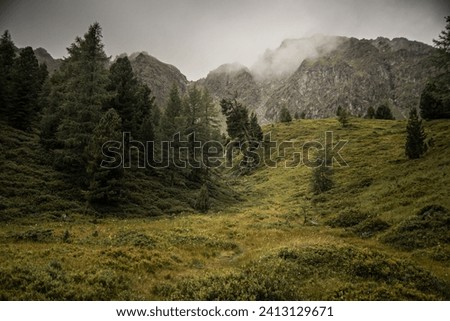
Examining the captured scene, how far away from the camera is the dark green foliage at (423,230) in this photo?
15.6 meters

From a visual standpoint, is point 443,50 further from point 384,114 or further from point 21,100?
point 384,114

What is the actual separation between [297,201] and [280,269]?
2518 cm

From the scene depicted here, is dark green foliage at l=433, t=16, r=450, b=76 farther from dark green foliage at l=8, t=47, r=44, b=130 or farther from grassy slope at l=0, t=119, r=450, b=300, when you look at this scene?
dark green foliage at l=8, t=47, r=44, b=130

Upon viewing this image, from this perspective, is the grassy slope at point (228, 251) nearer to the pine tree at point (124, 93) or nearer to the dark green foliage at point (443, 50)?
the dark green foliage at point (443, 50)

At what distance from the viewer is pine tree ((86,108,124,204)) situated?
82.3 feet

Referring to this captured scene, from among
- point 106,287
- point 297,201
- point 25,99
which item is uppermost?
point 25,99

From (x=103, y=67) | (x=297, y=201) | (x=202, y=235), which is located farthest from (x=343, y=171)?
(x=103, y=67)

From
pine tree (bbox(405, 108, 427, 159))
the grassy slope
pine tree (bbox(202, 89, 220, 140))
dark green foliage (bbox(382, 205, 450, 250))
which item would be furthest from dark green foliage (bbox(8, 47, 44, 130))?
pine tree (bbox(405, 108, 427, 159))

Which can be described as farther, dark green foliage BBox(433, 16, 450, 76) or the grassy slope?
dark green foliage BBox(433, 16, 450, 76)

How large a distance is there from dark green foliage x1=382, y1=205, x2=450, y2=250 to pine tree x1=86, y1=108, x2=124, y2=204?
69.1 feet

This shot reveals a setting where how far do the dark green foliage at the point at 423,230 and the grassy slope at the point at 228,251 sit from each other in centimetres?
68

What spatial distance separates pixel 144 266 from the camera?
41.8 feet

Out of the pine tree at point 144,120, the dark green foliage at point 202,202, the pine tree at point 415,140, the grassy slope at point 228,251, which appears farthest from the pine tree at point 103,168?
the pine tree at point 415,140
